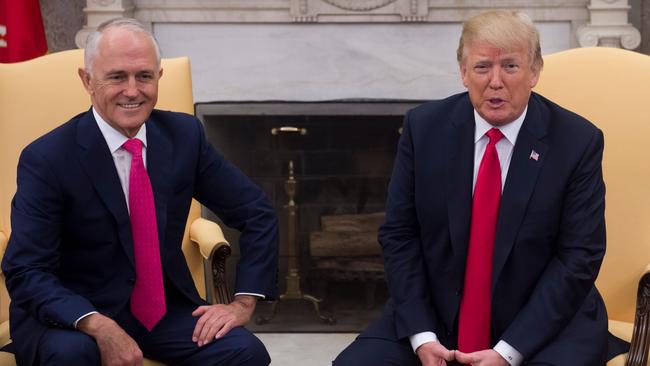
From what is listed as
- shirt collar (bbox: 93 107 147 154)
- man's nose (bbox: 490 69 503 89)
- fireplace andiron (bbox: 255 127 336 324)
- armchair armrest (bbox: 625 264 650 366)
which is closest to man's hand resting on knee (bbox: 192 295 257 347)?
shirt collar (bbox: 93 107 147 154)

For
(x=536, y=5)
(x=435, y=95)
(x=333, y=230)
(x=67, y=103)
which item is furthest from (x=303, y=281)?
(x=67, y=103)

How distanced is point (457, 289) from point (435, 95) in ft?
5.96

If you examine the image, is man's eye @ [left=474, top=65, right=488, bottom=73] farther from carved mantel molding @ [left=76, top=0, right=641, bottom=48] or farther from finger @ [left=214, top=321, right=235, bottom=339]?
carved mantel molding @ [left=76, top=0, right=641, bottom=48]

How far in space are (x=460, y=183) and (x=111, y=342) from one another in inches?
31.4

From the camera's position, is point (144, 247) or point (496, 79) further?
point (144, 247)

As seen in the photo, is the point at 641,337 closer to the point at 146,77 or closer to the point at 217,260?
the point at 217,260

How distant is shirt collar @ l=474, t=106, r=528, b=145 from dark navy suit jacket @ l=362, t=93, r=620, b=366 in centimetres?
1

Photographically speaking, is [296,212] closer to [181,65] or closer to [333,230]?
[333,230]

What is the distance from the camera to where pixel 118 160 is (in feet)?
7.90

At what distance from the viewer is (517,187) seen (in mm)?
2277

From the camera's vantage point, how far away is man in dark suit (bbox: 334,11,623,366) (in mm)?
2246

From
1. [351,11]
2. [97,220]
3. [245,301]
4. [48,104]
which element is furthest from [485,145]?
[351,11]

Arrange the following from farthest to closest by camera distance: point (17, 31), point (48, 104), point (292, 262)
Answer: point (292, 262)
point (17, 31)
point (48, 104)

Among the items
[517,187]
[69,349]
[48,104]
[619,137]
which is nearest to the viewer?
[69,349]
